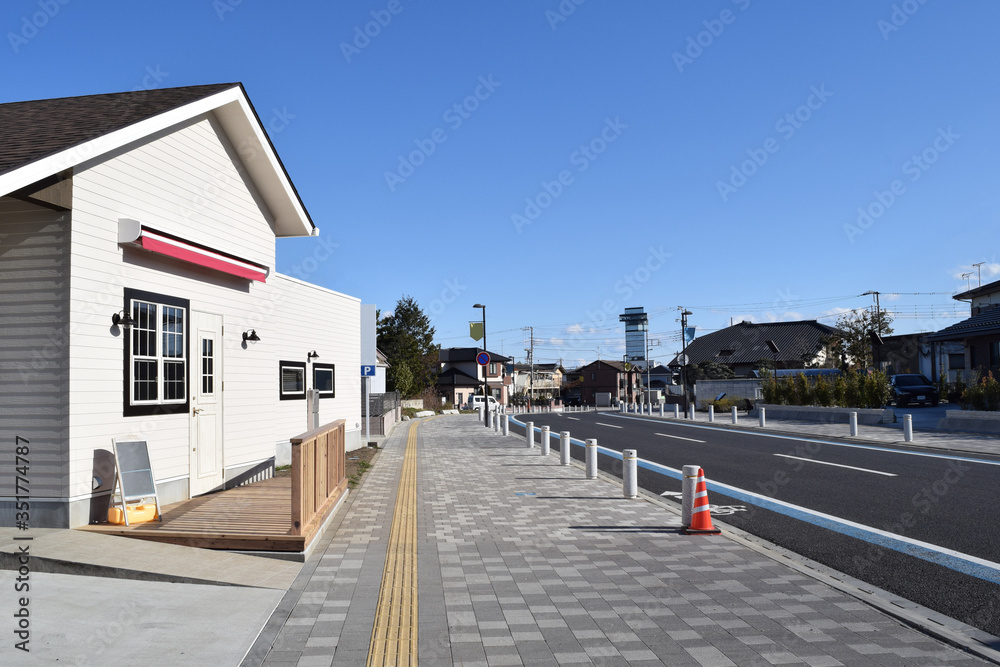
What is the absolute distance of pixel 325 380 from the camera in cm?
1872

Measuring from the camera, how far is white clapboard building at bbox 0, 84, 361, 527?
7.62 metres

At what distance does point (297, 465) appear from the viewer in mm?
6996

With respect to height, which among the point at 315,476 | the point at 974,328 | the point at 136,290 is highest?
the point at 974,328

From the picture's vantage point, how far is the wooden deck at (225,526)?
7.18 metres

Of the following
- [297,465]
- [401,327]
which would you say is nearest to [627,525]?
[297,465]

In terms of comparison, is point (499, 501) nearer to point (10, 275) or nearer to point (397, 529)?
point (397, 529)

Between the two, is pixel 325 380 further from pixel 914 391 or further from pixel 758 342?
pixel 758 342

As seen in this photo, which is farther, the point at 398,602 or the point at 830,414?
the point at 830,414

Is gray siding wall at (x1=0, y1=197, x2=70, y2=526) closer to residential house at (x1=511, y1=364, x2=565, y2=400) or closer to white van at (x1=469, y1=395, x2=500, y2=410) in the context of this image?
white van at (x1=469, y1=395, x2=500, y2=410)

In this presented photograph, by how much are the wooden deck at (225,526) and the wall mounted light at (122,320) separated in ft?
7.63

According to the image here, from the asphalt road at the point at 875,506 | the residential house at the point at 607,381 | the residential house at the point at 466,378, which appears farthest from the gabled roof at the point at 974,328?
the residential house at the point at 607,381

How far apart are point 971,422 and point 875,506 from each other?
15.7 meters

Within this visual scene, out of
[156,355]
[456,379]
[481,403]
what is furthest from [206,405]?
[456,379]

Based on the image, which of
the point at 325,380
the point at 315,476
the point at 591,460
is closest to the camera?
the point at 315,476
